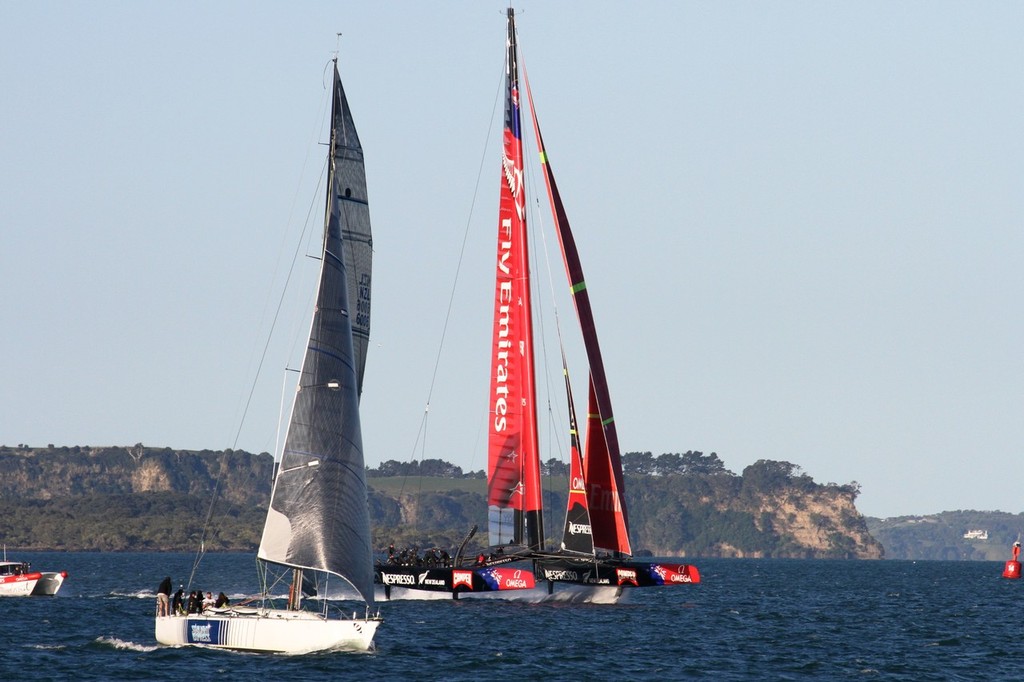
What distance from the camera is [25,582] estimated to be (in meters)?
72.5

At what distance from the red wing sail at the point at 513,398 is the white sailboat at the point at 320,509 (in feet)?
60.3

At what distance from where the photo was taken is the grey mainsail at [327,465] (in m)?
40.8

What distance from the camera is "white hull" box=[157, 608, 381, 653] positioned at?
40.8m

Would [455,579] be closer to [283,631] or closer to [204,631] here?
[204,631]

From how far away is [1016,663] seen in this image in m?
47.7

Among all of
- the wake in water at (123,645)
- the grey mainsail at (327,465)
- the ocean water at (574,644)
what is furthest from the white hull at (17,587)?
the grey mainsail at (327,465)

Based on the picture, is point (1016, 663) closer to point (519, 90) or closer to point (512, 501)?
point (512, 501)

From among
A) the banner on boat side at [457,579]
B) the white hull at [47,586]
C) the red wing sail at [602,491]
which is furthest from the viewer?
the white hull at [47,586]

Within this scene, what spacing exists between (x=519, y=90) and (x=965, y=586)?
6972 centimetres

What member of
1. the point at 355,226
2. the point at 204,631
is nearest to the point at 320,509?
the point at 204,631

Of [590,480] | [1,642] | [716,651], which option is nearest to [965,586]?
[590,480]

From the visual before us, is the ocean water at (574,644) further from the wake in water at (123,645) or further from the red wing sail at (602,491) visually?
the red wing sail at (602,491)

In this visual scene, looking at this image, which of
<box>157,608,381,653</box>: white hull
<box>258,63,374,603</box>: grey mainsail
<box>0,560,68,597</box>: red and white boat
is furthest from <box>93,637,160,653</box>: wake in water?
<box>0,560,68,597</box>: red and white boat

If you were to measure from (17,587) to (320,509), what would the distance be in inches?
1420
